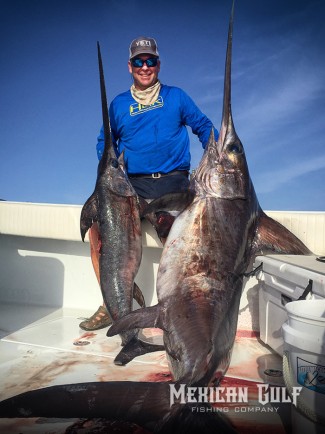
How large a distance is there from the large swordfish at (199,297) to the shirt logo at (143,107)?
3.68 ft

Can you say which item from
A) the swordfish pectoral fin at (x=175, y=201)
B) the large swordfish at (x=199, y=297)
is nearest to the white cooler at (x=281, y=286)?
the large swordfish at (x=199, y=297)

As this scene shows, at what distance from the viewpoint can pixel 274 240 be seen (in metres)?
2.67

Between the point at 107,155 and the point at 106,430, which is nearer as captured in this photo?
the point at 106,430

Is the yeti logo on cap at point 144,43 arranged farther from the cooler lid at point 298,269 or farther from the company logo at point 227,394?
the company logo at point 227,394

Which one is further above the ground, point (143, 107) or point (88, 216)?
point (143, 107)

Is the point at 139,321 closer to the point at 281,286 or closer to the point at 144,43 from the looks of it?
the point at 281,286

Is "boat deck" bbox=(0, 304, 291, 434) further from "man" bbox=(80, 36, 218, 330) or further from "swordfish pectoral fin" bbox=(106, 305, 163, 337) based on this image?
"man" bbox=(80, 36, 218, 330)

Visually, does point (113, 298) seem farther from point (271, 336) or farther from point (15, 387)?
point (271, 336)

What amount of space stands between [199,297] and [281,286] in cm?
80

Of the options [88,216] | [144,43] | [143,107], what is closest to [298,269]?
Answer: [88,216]

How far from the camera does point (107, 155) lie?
11.3 feet

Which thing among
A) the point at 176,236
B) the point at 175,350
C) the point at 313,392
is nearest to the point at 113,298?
the point at 176,236

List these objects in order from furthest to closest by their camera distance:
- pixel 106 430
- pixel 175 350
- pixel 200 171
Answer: pixel 200 171 → pixel 175 350 → pixel 106 430

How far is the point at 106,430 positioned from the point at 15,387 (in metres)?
0.80
